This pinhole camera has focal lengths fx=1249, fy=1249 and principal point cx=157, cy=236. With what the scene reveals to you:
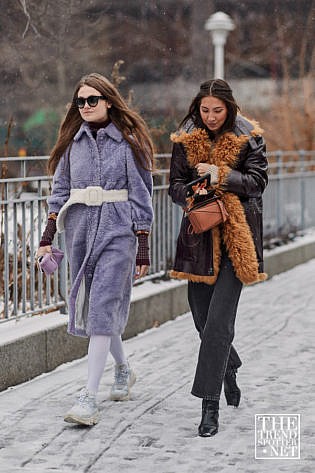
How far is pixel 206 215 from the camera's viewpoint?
6156mm

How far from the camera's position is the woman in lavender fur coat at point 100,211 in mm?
6527

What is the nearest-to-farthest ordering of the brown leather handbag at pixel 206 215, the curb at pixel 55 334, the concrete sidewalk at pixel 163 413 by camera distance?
the concrete sidewalk at pixel 163 413 → the brown leather handbag at pixel 206 215 → the curb at pixel 55 334

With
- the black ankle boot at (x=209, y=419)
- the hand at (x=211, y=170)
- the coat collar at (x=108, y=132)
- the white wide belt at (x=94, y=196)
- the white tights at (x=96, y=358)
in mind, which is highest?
the coat collar at (x=108, y=132)

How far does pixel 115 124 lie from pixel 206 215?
0.82 meters

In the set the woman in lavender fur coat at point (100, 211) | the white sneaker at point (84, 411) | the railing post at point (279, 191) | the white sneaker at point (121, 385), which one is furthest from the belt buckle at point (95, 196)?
the railing post at point (279, 191)

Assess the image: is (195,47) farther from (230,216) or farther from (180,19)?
(230,216)

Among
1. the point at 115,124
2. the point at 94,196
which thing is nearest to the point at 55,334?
the point at 94,196

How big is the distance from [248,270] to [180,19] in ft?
40.3

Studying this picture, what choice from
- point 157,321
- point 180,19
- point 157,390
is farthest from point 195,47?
point 157,390

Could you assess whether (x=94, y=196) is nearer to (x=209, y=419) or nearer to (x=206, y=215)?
(x=206, y=215)

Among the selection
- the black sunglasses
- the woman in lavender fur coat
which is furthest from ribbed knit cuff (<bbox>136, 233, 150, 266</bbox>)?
the black sunglasses

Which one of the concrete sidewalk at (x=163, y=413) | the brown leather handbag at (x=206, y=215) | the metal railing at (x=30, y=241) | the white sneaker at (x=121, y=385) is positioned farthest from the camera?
the metal railing at (x=30, y=241)

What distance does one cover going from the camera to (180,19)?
18.0m

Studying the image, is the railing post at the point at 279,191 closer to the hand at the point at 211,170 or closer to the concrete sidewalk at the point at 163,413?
the concrete sidewalk at the point at 163,413
